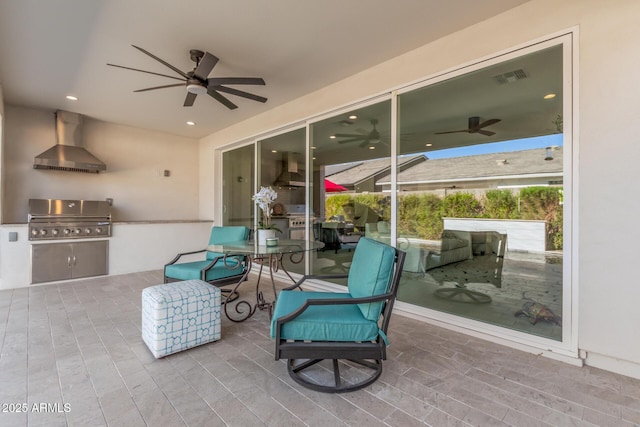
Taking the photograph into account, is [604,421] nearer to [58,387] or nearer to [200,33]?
[58,387]

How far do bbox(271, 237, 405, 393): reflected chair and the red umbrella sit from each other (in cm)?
200

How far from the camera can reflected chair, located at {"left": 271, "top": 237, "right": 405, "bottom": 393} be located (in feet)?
5.74

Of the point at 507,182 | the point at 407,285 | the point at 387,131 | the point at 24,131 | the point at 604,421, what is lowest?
the point at 604,421

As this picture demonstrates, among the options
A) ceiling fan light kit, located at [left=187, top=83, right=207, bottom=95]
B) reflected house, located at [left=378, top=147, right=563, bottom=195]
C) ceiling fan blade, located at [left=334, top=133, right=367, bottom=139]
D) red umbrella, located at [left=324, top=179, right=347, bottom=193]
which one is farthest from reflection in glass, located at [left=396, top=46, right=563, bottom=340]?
ceiling fan light kit, located at [left=187, top=83, right=207, bottom=95]

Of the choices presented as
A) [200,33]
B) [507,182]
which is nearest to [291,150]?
[200,33]

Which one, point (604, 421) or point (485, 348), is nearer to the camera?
point (604, 421)

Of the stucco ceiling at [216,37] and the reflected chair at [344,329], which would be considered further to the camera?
the stucco ceiling at [216,37]

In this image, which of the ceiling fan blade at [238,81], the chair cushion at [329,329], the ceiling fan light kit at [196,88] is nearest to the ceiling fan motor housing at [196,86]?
the ceiling fan light kit at [196,88]

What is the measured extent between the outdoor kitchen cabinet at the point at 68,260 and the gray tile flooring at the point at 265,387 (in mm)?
2217

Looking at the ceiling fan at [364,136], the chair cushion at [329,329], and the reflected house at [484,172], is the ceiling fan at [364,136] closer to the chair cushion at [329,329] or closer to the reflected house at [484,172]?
the reflected house at [484,172]

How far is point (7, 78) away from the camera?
3.67 meters

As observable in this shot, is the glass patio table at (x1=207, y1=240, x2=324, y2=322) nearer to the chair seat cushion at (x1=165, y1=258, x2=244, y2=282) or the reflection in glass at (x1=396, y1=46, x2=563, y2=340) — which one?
the chair seat cushion at (x1=165, y1=258, x2=244, y2=282)

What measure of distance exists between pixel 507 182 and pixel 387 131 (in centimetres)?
133

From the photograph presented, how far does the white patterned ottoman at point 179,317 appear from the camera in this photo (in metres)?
2.20
